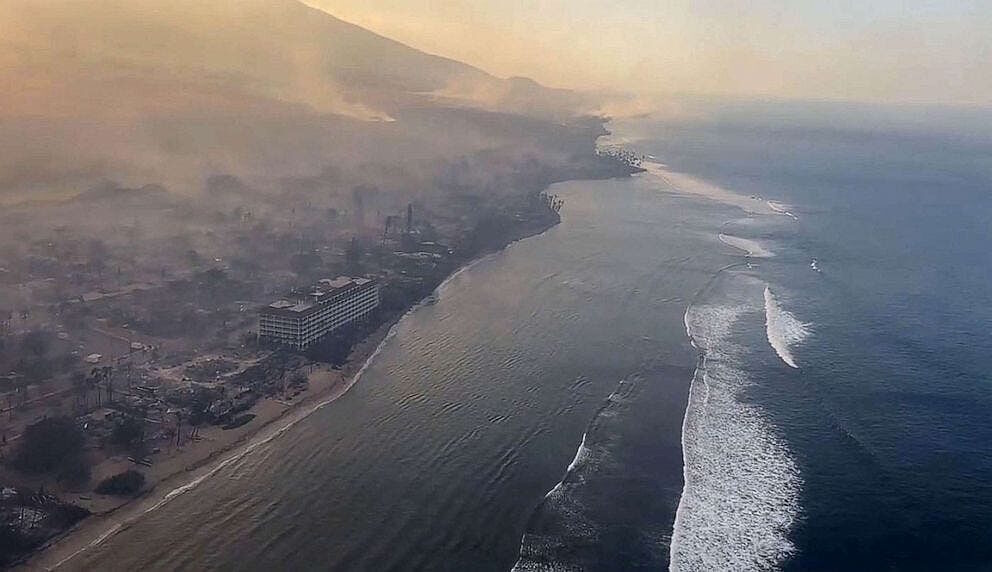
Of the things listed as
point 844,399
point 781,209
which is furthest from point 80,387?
point 781,209

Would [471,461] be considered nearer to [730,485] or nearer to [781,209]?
[730,485]

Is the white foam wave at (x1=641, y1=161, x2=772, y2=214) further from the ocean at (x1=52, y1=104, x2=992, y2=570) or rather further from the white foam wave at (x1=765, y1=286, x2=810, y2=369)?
the white foam wave at (x1=765, y1=286, x2=810, y2=369)

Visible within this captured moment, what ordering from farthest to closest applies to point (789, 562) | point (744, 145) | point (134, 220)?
point (744, 145) → point (134, 220) → point (789, 562)

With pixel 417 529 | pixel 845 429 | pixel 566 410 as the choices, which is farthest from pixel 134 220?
pixel 845 429

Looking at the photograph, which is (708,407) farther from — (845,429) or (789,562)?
(789,562)

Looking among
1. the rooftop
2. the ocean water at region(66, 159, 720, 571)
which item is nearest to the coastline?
the ocean water at region(66, 159, 720, 571)
